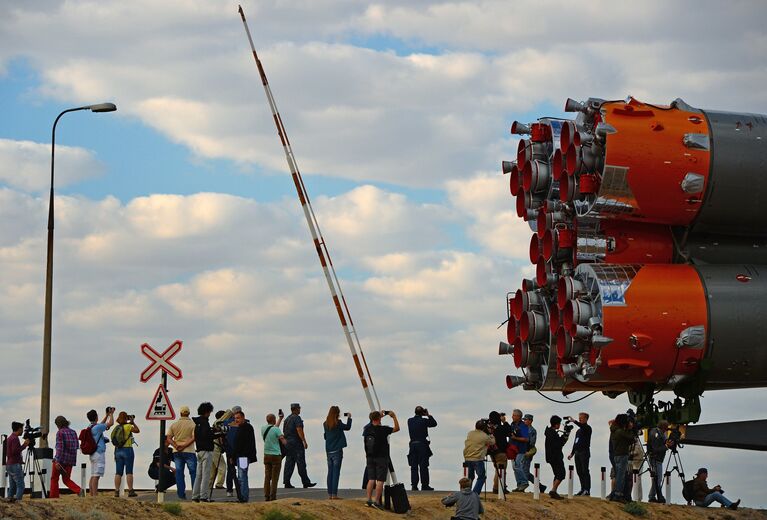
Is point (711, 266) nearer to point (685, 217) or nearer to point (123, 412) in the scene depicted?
point (685, 217)

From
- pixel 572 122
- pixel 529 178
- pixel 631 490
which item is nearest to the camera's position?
pixel 572 122

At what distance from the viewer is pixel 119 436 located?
80.4 feet

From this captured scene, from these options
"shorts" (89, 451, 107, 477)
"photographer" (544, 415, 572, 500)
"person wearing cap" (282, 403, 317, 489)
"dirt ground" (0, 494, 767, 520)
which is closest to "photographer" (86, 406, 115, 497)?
"shorts" (89, 451, 107, 477)

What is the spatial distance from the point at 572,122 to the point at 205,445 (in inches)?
400

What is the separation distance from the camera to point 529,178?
92.2ft

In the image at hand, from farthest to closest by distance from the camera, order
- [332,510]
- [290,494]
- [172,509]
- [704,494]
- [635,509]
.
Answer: [704,494]
[635,509]
[290,494]
[332,510]
[172,509]

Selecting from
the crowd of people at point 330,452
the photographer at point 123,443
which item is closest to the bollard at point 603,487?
the crowd of people at point 330,452

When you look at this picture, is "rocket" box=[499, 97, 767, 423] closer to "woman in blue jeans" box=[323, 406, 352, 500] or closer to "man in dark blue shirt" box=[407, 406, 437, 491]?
"man in dark blue shirt" box=[407, 406, 437, 491]

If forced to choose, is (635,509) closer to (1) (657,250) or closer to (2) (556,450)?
(2) (556,450)

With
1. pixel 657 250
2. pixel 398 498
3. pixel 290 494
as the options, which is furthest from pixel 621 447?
pixel 290 494

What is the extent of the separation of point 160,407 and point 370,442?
166 inches

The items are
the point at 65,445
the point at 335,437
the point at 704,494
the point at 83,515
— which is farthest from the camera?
the point at 704,494

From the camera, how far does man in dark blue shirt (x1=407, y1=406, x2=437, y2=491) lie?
94.6ft

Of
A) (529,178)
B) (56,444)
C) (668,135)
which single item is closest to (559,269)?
(529,178)
